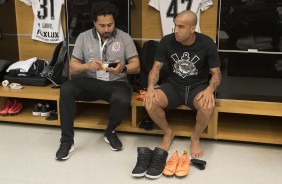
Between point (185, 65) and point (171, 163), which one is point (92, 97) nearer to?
point (185, 65)

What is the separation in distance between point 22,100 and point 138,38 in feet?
4.16

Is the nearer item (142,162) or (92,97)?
(142,162)

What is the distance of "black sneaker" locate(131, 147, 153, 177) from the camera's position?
7.92ft

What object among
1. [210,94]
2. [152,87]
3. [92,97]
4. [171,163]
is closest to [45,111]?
[92,97]

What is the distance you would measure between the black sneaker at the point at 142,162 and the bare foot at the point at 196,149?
1.18 feet

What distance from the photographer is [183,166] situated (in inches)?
97.7

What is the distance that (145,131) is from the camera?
10.1ft

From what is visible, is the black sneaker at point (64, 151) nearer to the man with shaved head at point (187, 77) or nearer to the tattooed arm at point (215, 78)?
the man with shaved head at point (187, 77)

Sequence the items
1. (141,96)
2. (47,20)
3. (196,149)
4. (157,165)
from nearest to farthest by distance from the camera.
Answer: (157,165) → (196,149) → (141,96) → (47,20)

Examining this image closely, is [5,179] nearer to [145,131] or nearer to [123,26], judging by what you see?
[145,131]

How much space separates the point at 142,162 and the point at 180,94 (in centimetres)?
65

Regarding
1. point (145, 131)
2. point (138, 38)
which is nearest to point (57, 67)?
point (138, 38)

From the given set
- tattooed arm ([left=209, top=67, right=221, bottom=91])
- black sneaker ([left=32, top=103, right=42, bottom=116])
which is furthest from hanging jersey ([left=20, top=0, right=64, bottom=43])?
tattooed arm ([left=209, top=67, right=221, bottom=91])

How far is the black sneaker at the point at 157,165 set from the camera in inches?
94.6
